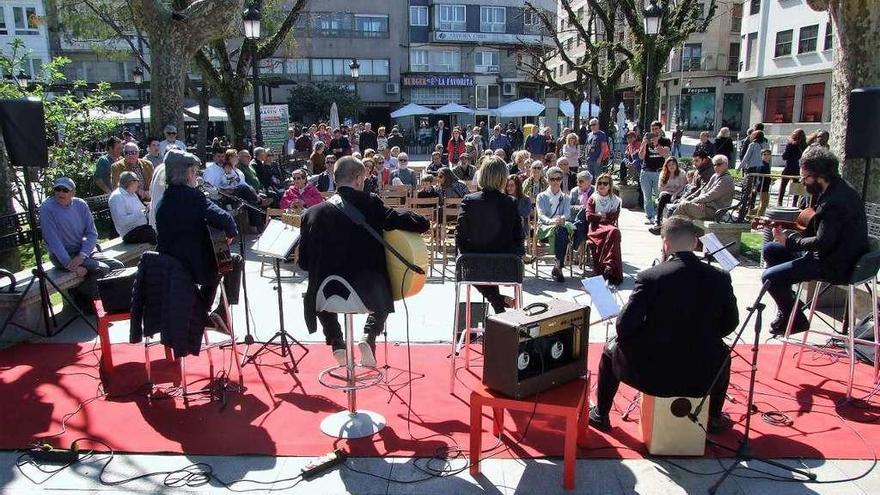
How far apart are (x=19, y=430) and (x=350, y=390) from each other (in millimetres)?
2224

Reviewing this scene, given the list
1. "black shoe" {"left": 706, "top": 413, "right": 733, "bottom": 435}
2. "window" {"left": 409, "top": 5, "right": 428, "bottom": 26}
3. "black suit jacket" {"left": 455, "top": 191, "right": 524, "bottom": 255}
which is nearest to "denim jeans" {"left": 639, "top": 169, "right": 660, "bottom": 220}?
"black suit jacket" {"left": 455, "top": 191, "right": 524, "bottom": 255}

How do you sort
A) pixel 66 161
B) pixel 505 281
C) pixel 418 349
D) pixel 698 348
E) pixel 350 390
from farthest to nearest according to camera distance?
pixel 66 161 → pixel 418 349 → pixel 505 281 → pixel 350 390 → pixel 698 348

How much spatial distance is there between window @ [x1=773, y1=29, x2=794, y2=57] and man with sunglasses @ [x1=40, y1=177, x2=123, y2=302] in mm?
36394

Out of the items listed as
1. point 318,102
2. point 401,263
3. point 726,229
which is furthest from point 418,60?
point 401,263

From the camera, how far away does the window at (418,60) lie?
4266 centimetres

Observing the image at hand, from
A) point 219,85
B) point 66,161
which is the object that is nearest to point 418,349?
point 66,161

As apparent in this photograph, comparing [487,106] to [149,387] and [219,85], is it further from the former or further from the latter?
[149,387]

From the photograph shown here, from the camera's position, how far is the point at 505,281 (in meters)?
4.70

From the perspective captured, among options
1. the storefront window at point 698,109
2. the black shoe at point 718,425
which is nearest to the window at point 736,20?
the storefront window at point 698,109

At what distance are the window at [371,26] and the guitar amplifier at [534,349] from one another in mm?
39291

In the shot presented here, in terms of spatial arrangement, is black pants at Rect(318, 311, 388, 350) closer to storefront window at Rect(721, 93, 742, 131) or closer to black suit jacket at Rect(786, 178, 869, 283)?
black suit jacket at Rect(786, 178, 869, 283)

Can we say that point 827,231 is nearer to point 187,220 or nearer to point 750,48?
point 187,220

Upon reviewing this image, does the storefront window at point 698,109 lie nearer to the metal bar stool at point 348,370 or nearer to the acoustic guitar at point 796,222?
the acoustic guitar at point 796,222

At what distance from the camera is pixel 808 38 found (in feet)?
106
